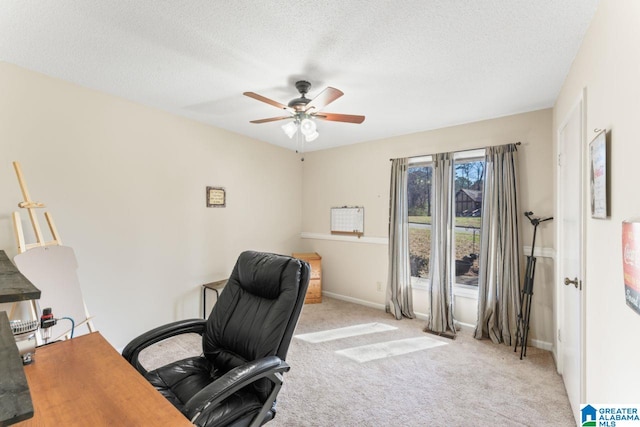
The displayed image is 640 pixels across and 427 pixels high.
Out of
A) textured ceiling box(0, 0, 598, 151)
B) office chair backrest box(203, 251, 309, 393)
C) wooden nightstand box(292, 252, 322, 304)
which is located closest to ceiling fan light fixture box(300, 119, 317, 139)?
textured ceiling box(0, 0, 598, 151)

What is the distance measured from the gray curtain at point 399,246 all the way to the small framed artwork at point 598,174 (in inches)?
90.7

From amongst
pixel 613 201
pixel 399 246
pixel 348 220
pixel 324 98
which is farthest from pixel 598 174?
pixel 348 220

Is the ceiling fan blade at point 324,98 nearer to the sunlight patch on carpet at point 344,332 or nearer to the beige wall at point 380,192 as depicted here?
the beige wall at point 380,192

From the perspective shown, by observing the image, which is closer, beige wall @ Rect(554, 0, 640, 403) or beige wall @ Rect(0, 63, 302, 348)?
beige wall @ Rect(554, 0, 640, 403)

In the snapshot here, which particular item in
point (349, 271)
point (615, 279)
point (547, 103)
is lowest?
point (349, 271)

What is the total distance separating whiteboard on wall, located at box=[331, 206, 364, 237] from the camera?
4380 millimetres

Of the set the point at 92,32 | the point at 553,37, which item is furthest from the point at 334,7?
the point at 92,32

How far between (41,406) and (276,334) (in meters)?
0.89

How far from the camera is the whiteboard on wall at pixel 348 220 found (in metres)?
4.38

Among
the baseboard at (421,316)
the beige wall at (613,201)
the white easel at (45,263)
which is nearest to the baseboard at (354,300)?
the baseboard at (421,316)

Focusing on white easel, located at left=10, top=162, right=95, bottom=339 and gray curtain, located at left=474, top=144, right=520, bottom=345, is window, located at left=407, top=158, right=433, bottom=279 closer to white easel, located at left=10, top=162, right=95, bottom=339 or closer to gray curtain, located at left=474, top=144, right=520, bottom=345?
gray curtain, located at left=474, top=144, right=520, bottom=345

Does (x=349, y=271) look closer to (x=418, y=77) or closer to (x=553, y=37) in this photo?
(x=418, y=77)

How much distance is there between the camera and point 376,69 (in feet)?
7.15

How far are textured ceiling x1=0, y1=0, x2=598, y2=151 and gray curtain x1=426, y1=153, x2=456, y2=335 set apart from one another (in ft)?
2.87
